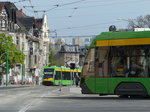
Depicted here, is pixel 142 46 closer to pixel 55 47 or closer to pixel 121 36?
pixel 121 36

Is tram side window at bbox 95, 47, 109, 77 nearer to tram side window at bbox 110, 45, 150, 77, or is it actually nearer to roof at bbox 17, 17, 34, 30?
tram side window at bbox 110, 45, 150, 77

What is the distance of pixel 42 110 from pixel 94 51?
26.3 ft

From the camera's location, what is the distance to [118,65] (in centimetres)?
2422

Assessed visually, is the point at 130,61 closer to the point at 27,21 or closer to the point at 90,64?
the point at 90,64

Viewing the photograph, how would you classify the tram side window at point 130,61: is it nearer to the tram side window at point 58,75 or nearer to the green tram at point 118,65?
the green tram at point 118,65

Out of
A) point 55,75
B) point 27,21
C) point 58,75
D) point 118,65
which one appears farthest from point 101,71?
point 27,21

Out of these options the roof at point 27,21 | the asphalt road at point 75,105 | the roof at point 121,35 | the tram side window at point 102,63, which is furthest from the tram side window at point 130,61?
the roof at point 27,21

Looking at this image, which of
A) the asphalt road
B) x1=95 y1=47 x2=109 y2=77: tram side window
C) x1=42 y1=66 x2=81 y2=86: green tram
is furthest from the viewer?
x1=42 y1=66 x2=81 y2=86: green tram

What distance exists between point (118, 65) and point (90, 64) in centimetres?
162

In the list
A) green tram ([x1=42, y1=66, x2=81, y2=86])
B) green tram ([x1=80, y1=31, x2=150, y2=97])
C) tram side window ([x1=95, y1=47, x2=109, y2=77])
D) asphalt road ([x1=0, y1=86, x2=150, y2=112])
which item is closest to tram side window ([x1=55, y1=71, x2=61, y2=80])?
green tram ([x1=42, y1=66, x2=81, y2=86])

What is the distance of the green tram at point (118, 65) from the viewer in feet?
78.0

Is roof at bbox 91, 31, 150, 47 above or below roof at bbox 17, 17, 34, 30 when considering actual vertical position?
below

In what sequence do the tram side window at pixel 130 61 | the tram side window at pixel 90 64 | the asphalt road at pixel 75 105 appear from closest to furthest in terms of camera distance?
the asphalt road at pixel 75 105, the tram side window at pixel 130 61, the tram side window at pixel 90 64

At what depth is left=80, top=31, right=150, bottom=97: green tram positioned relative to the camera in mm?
23766
